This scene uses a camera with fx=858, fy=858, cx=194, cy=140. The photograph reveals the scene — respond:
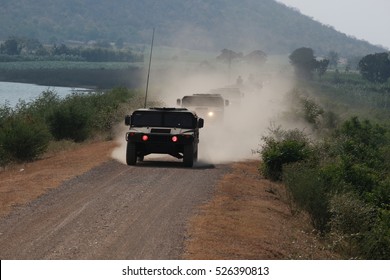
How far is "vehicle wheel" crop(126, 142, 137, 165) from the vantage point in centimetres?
2677

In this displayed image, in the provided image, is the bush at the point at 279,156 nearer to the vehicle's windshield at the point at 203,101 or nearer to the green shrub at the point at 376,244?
the green shrub at the point at 376,244

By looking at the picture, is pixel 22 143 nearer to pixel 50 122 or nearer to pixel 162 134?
pixel 162 134

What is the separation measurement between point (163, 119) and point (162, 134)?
1043 millimetres

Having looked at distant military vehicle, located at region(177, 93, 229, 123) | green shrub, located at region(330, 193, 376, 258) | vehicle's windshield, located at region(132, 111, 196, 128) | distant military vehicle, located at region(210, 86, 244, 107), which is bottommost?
distant military vehicle, located at region(210, 86, 244, 107)

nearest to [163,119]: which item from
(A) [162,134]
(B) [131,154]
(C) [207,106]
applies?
(A) [162,134]

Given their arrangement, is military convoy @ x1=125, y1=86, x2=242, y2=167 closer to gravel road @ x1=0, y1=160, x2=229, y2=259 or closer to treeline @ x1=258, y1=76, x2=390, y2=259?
gravel road @ x1=0, y1=160, x2=229, y2=259

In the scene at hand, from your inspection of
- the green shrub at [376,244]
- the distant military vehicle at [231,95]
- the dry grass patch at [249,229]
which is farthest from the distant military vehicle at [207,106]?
the green shrub at [376,244]

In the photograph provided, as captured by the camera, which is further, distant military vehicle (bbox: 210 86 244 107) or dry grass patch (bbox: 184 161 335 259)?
distant military vehicle (bbox: 210 86 244 107)

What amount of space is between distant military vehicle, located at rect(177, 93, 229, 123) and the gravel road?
14.4m

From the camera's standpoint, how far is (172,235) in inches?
614

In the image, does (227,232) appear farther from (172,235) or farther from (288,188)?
(288,188)

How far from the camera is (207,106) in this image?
4069 cm

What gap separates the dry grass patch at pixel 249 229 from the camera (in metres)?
15.1

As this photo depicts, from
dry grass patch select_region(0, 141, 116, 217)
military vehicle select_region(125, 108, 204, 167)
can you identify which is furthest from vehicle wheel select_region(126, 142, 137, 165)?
dry grass patch select_region(0, 141, 116, 217)
